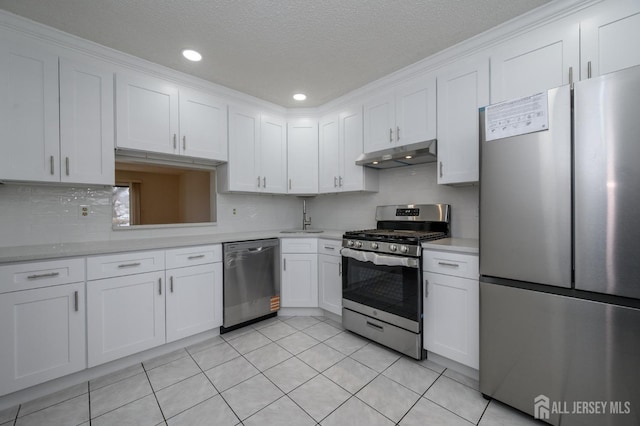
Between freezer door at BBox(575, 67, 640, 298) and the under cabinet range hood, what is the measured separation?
1.03 meters

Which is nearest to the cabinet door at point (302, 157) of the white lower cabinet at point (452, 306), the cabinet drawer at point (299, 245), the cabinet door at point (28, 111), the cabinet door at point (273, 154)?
the cabinet door at point (273, 154)

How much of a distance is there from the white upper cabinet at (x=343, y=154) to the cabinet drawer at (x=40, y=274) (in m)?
→ 2.42

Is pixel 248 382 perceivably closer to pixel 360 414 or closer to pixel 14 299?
pixel 360 414

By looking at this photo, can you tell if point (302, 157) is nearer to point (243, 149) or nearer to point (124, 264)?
point (243, 149)

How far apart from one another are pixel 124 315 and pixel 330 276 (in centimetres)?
180

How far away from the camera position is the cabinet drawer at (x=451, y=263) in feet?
6.08

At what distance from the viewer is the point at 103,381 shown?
1.89 metres

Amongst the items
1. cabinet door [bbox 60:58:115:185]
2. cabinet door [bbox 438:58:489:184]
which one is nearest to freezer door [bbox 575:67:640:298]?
cabinet door [bbox 438:58:489:184]

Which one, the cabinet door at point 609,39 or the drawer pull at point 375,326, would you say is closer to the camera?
the cabinet door at point 609,39

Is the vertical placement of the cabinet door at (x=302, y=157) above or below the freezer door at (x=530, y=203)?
above

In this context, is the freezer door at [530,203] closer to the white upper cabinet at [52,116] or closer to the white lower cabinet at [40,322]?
the white lower cabinet at [40,322]

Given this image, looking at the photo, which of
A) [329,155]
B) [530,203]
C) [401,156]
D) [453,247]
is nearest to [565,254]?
[530,203]

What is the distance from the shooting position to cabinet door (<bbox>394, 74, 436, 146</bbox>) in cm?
235

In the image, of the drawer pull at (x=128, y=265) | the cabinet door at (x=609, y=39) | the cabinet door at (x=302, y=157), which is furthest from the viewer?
the cabinet door at (x=302, y=157)
